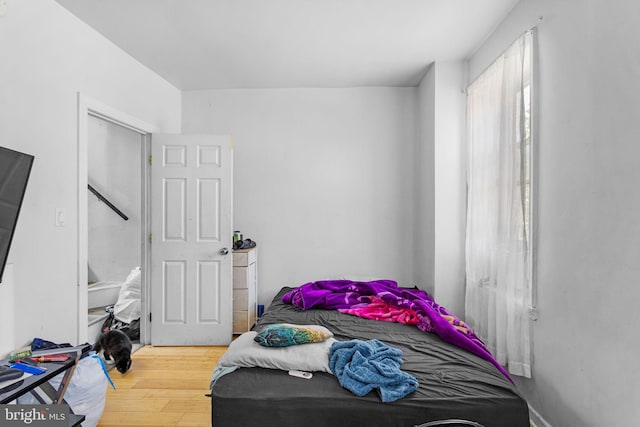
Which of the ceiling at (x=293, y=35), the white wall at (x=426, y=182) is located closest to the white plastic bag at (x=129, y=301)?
the ceiling at (x=293, y=35)

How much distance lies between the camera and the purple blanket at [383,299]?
253cm

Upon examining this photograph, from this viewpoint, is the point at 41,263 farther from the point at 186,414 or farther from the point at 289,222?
the point at 289,222

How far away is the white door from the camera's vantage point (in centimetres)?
377

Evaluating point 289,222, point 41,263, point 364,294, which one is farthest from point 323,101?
point 41,263

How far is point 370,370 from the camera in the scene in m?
1.91

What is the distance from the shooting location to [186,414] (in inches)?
96.3

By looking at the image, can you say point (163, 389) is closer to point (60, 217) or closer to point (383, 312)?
point (60, 217)

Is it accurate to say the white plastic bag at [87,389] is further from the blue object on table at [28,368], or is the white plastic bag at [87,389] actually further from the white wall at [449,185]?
the white wall at [449,185]

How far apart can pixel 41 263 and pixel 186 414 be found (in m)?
1.33

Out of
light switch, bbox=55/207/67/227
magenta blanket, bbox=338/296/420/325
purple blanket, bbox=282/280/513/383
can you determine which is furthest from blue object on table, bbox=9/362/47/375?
magenta blanket, bbox=338/296/420/325

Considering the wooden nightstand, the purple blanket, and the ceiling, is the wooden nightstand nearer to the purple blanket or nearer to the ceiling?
the purple blanket

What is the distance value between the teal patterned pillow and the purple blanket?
0.81 m

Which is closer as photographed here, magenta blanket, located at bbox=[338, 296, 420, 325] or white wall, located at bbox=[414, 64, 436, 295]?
magenta blanket, located at bbox=[338, 296, 420, 325]

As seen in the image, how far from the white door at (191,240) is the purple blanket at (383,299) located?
2.57 ft
